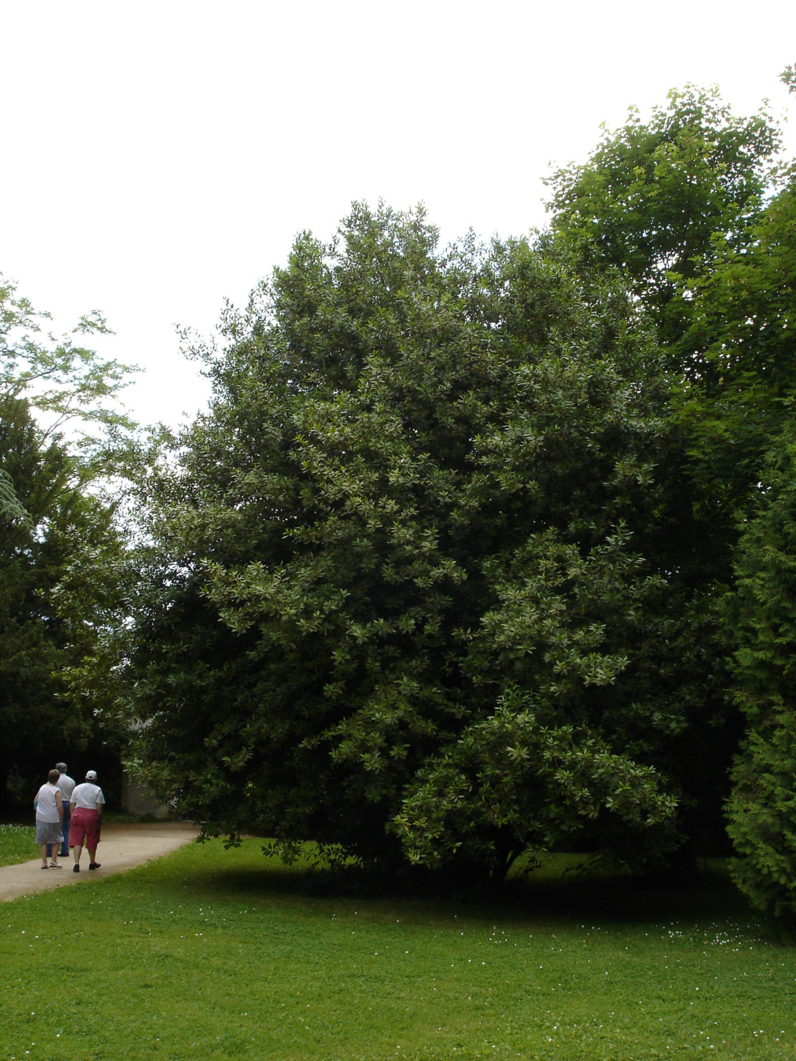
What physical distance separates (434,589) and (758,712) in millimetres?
3830

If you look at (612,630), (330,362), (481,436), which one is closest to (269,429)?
(330,362)

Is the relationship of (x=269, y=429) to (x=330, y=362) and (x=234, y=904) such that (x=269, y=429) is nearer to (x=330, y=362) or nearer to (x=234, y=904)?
(x=330, y=362)

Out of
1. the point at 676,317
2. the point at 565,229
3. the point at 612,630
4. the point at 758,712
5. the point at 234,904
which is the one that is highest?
the point at 565,229

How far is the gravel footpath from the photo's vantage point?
476 inches

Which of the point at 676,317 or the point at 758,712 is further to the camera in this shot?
the point at 676,317

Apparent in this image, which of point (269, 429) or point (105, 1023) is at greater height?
point (269, 429)

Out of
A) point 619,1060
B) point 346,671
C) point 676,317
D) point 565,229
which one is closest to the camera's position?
point 619,1060

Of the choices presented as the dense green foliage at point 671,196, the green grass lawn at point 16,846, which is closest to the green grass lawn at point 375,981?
the green grass lawn at point 16,846

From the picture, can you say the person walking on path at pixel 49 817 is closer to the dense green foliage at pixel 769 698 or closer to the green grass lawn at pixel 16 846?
the green grass lawn at pixel 16 846

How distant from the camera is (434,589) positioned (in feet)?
34.4

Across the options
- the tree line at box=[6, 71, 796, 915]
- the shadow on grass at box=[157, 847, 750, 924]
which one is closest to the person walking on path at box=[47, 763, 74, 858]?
the tree line at box=[6, 71, 796, 915]

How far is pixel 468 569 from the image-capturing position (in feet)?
36.6

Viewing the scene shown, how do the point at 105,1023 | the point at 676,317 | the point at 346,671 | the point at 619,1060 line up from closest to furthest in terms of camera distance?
the point at 619,1060 → the point at 105,1023 → the point at 346,671 → the point at 676,317

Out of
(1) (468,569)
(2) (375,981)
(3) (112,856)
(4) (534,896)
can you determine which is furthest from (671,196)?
(3) (112,856)
